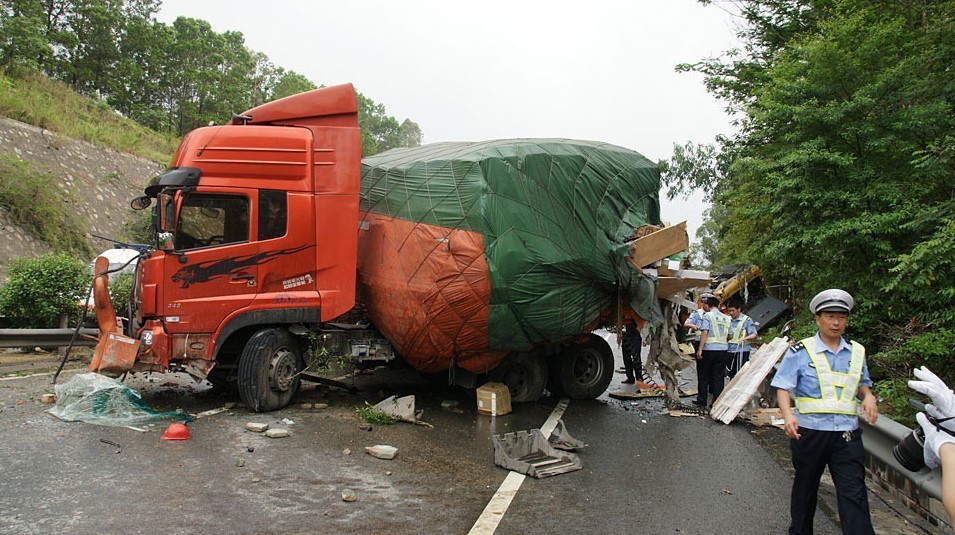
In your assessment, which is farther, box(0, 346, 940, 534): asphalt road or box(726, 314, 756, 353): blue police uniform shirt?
box(726, 314, 756, 353): blue police uniform shirt

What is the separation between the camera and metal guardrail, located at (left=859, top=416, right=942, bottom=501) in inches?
165

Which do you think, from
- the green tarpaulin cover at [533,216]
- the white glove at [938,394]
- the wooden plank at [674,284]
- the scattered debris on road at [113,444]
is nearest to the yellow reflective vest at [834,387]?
the white glove at [938,394]

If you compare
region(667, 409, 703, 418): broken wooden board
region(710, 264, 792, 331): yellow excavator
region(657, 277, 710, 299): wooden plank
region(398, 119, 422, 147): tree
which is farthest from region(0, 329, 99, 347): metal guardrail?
region(398, 119, 422, 147): tree

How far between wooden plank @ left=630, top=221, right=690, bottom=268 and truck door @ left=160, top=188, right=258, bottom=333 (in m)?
4.30

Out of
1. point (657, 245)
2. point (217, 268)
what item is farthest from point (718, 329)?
point (217, 268)

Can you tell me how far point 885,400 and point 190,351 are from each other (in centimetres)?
727

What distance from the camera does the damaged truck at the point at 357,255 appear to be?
21.5ft

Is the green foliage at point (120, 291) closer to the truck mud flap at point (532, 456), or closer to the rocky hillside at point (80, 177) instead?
the rocky hillside at point (80, 177)

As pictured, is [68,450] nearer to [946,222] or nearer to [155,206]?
[155,206]

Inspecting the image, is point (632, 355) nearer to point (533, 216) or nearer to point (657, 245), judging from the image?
point (657, 245)

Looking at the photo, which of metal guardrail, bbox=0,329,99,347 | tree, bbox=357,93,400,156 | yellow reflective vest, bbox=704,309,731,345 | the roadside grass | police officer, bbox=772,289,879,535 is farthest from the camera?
tree, bbox=357,93,400,156

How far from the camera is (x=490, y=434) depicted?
6680 millimetres

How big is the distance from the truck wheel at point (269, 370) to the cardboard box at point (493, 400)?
7.02 ft

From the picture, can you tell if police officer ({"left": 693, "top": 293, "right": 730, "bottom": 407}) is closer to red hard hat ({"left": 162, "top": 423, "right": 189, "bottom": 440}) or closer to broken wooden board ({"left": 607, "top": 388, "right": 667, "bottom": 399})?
broken wooden board ({"left": 607, "top": 388, "right": 667, "bottom": 399})
